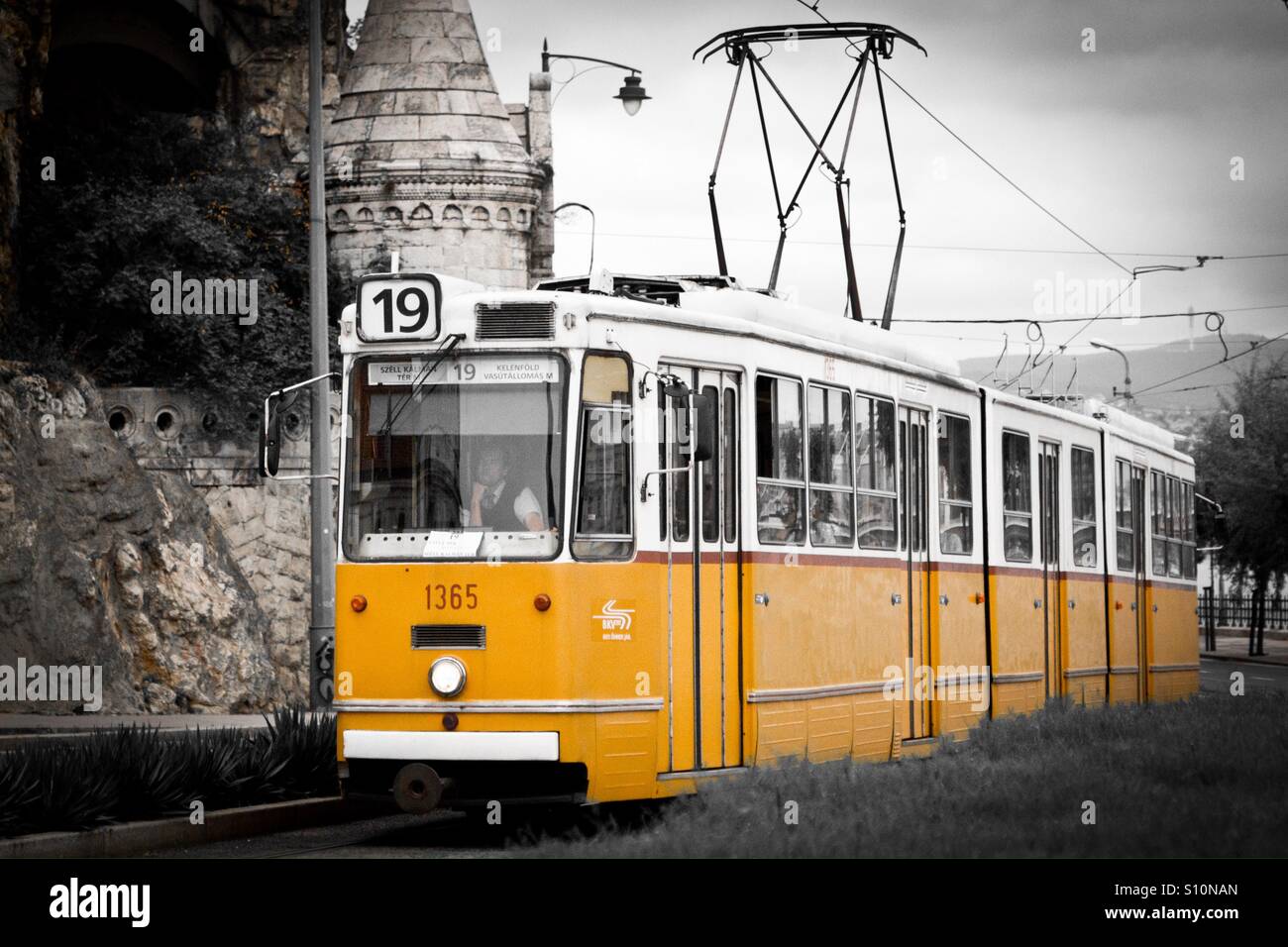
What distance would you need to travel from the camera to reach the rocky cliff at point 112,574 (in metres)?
24.9

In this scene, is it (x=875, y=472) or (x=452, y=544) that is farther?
(x=875, y=472)

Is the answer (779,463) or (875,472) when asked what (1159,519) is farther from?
(779,463)

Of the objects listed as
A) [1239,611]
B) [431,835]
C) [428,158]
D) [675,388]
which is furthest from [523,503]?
[1239,611]

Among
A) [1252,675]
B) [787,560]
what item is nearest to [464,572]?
[787,560]

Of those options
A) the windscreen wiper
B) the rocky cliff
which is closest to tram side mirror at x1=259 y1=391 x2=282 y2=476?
the windscreen wiper

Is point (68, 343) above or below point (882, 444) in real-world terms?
above

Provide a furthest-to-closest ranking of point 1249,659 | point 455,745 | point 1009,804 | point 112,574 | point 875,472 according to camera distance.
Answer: point 1249,659 < point 112,574 < point 875,472 < point 455,745 < point 1009,804

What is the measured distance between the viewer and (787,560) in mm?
13844

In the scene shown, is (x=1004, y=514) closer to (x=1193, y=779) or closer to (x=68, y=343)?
(x=1193, y=779)

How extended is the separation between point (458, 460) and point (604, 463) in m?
0.92

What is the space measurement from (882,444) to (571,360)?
437cm

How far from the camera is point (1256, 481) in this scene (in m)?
50.6

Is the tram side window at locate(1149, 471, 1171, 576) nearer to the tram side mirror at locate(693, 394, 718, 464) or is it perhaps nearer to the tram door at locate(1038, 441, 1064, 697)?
the tram door at locate(1038, 441, 1064, 697)

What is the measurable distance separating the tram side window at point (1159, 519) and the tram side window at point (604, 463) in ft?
44.4
